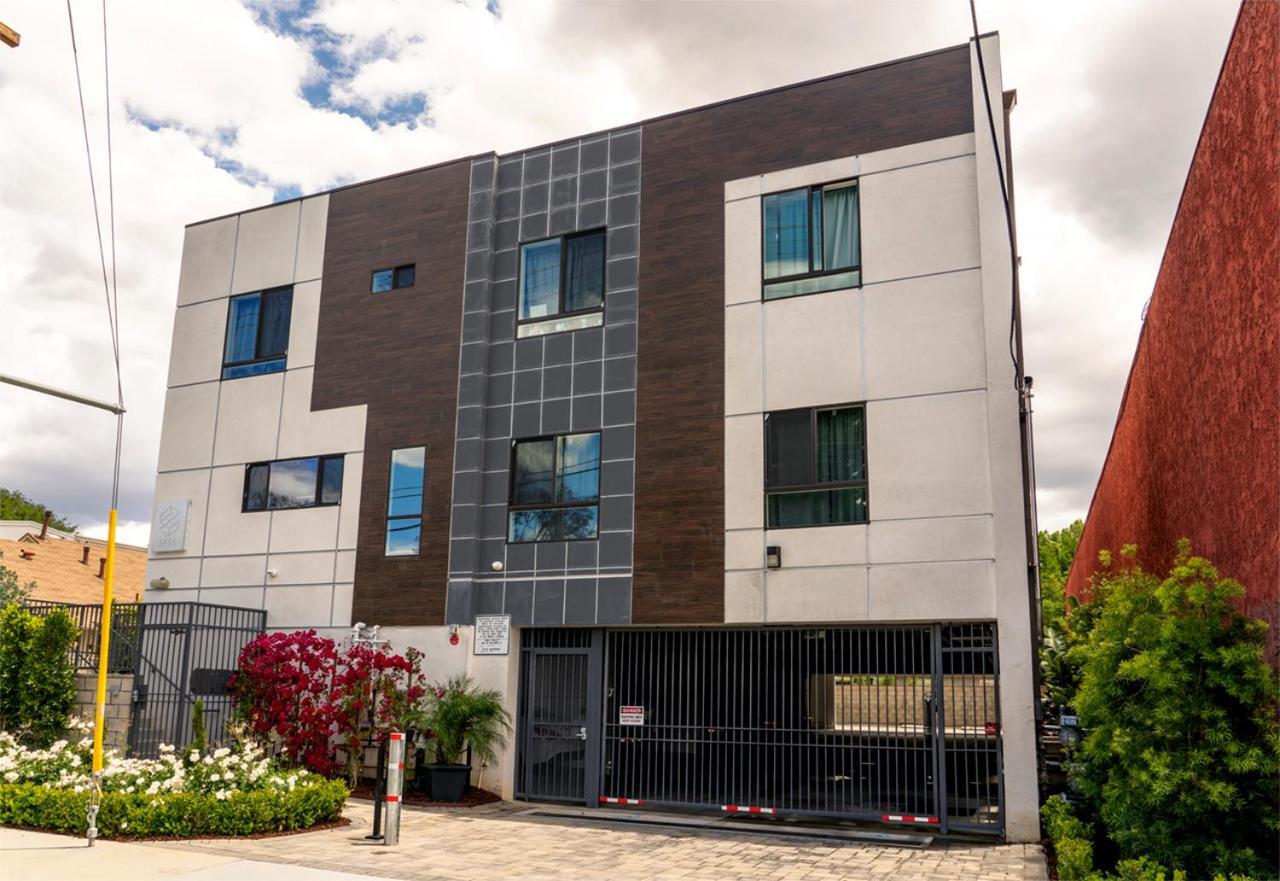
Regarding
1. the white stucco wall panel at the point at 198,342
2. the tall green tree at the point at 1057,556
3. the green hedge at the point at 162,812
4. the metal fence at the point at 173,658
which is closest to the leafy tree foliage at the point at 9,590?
the metal fence at the point at 173,658

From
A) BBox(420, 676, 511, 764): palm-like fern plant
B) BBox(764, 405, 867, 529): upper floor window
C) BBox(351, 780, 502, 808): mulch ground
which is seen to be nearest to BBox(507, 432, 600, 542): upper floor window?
BBox(420, 676, 511, 764): palm-like fern plant

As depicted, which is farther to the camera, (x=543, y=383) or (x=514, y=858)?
(x=543, y=383)

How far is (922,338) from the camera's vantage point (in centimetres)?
1423

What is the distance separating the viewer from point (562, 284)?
1727 centimetres

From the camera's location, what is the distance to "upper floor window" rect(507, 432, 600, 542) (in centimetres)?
1620

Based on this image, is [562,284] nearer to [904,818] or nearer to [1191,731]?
[904,818]

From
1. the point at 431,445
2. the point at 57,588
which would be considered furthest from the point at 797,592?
the point at 57,588

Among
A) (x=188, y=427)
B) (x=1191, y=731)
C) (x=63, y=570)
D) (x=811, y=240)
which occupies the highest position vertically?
(x=811, y=240)

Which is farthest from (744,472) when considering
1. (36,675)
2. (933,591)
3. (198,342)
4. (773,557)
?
(36,675)

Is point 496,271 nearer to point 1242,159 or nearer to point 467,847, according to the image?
point 467,847

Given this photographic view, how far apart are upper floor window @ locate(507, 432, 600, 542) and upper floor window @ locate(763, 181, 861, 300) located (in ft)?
12.2

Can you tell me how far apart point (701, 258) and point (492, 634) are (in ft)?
21.6

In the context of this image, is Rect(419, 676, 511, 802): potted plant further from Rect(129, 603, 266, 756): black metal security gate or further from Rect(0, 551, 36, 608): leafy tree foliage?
Rect(0, 551, 36, 608): leafy tree foliage

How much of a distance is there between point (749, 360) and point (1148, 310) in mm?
6082
